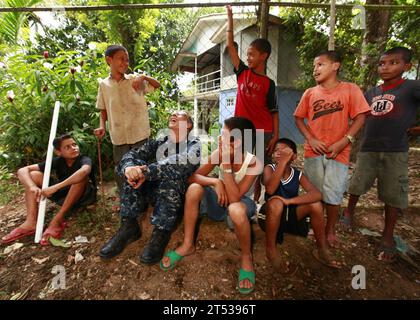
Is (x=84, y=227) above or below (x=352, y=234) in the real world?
above

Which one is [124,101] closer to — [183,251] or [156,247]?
[156,247]

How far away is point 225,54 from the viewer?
427 inches

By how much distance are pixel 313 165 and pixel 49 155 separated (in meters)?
2.62

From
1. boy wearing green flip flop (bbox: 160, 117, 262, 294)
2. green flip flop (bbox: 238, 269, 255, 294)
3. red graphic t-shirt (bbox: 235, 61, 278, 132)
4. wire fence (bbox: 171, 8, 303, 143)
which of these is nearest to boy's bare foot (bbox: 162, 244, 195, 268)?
boy wearing green flip flop (bbox: 160, 117, 262, 294)

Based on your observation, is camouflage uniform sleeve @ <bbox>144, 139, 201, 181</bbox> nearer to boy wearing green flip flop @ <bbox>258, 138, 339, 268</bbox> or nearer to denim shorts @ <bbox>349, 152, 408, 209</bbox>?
boy wearing green flip flop @ <bbox>258, 138, 339, 268</bbox>

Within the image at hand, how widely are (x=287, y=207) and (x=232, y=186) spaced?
48 centimetres

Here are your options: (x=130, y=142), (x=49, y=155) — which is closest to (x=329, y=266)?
(x=130, y=142)

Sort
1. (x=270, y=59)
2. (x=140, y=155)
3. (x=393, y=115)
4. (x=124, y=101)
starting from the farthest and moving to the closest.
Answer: (x=270, y=59), (x=124, y=101), (x=140, y=155), (x=393, y=115)

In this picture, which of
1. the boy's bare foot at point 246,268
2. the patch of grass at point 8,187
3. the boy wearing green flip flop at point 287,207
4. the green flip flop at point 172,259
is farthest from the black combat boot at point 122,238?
the patch of grass at point 8,187

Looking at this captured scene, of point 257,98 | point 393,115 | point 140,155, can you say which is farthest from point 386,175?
point 140,155

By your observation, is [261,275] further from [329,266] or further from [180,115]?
[180,115]

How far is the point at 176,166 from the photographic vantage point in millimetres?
2088

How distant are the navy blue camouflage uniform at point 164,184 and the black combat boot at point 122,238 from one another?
9 cm
